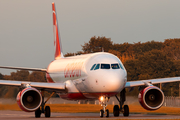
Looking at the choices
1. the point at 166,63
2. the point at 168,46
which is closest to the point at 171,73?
the point at 166,63

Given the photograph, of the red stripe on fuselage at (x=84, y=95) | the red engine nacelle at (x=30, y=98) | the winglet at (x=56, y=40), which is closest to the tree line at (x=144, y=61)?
the winglet at (x=56, y=40)

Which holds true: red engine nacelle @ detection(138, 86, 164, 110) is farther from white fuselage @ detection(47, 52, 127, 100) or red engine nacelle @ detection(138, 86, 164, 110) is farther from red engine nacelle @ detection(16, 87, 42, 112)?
red engine nacelle @ detection(16, 87, 42, 112)

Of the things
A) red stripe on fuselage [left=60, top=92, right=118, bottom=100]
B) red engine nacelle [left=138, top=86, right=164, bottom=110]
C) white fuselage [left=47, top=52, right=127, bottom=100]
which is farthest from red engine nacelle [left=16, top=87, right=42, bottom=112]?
red engine nacelle [left=138, top=86, right=164, bottom=110]

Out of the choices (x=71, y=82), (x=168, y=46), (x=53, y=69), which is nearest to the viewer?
(x=71, y=82)

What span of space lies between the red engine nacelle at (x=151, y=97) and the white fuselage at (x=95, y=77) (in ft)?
7.73

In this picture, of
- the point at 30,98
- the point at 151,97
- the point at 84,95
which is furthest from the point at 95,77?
the point at 151,97

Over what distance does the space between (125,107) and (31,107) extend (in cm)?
665

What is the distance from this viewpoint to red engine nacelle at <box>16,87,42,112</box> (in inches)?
1005

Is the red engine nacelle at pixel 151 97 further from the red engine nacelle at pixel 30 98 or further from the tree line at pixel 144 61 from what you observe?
the tree line at pixel 144 61

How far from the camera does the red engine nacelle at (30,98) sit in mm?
25516

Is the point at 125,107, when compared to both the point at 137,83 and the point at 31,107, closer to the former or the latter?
the point at 137,83

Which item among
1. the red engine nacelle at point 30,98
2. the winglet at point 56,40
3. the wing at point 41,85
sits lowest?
the red engine nacelle at point 30,98

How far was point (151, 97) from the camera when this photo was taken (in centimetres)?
2723

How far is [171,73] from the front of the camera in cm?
8594
